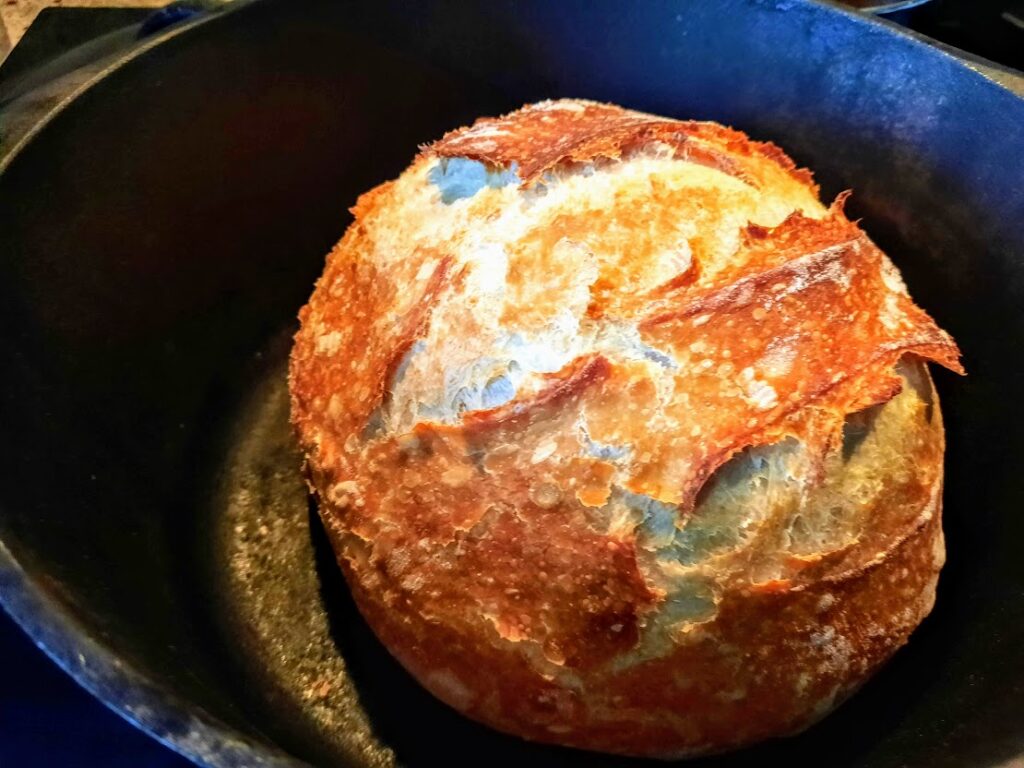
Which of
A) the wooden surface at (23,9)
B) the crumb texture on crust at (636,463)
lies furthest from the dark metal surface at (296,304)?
the wooden surface at (23,9)

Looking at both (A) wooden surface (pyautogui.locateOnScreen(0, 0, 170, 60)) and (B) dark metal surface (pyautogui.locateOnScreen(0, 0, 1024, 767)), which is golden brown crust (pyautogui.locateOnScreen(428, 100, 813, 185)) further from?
(A) wooden surface (pyautogui.locateOnScreen(0, 0, 170, 60))

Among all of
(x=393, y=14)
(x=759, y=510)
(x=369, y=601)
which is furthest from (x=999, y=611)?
(x=393, y=14)

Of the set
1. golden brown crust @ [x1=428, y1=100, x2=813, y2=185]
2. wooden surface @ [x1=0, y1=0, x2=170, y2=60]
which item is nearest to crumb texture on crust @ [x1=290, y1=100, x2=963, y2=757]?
golden brown crust @ [x1=428, y1=100, x2=813, y2=185]

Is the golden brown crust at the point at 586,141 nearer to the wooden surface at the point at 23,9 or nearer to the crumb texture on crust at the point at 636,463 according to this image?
the crumb texture on crust at the point at 636,463

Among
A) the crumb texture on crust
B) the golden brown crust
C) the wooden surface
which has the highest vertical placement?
the wooden surface

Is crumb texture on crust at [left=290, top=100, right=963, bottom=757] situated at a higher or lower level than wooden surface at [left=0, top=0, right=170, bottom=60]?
lower
